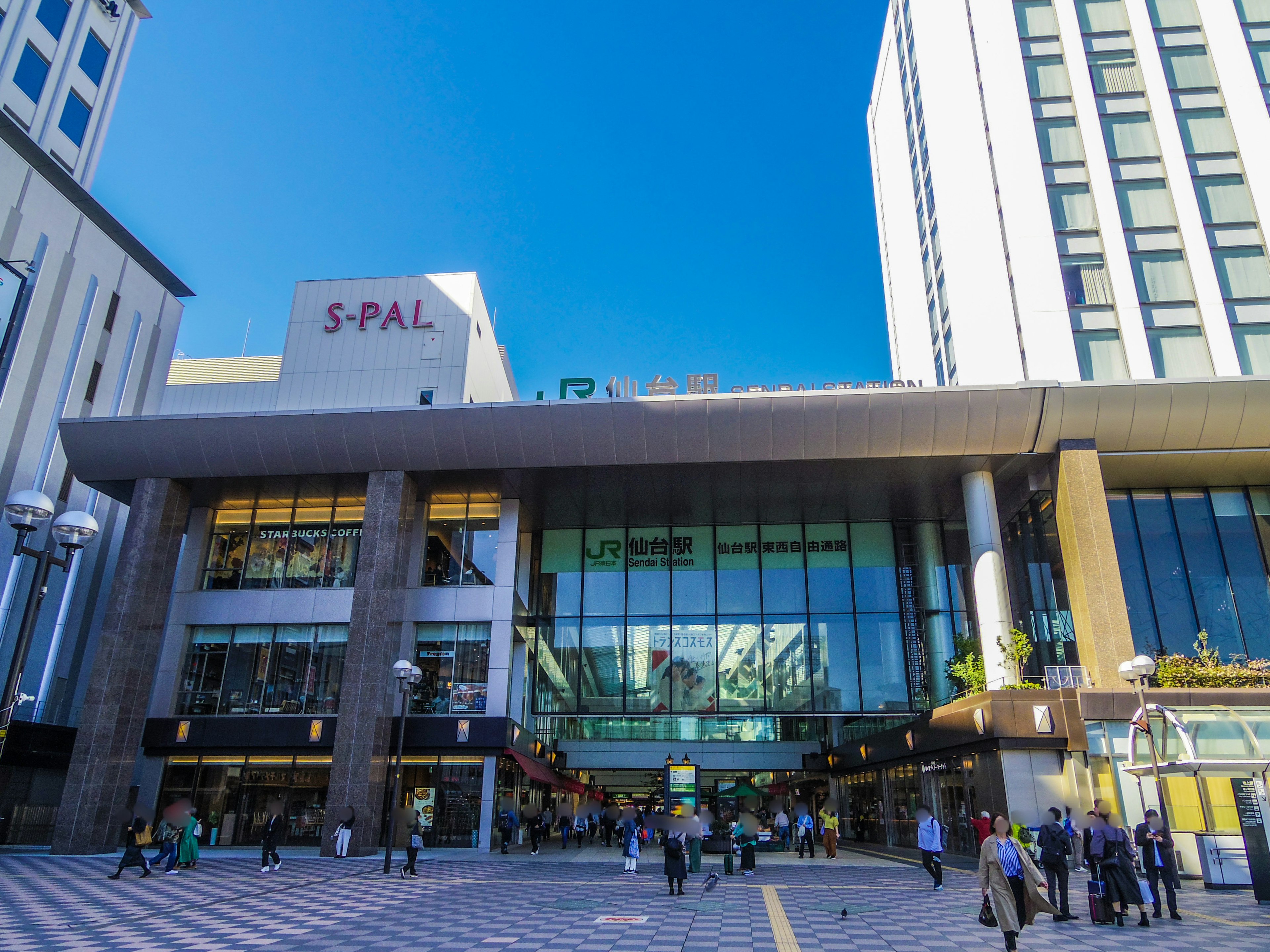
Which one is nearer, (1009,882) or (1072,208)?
(1009,882)

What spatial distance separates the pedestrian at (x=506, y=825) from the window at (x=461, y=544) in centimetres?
818

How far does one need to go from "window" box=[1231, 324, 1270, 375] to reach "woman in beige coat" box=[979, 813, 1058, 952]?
2870 cm

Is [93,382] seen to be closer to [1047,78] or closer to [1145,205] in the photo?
[1047,78]

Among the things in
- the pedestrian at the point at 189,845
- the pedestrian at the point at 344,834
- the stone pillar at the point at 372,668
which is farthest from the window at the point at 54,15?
the pedestrian at the point at 344,834

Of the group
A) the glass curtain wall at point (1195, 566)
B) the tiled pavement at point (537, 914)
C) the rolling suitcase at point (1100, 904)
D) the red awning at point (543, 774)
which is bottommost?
the tiled pavement at point (537, 914)

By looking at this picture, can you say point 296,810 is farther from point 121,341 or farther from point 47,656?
point 121,341

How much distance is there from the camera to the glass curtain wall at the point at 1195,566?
Answer: 28984 mm

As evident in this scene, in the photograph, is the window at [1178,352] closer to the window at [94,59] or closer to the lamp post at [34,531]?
the lamp post at [34,531]

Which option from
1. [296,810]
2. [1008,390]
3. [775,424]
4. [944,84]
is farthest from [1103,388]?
[296,810]

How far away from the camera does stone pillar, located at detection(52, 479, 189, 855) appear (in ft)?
88.9

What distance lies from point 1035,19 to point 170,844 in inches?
1837

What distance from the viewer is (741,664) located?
34438 mm

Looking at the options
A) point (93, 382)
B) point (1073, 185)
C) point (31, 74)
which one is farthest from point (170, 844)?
point (1073, 185)

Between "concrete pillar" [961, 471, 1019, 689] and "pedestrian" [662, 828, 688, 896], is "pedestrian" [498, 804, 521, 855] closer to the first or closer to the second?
"pedestrian" [662, 828, 688, 896]
